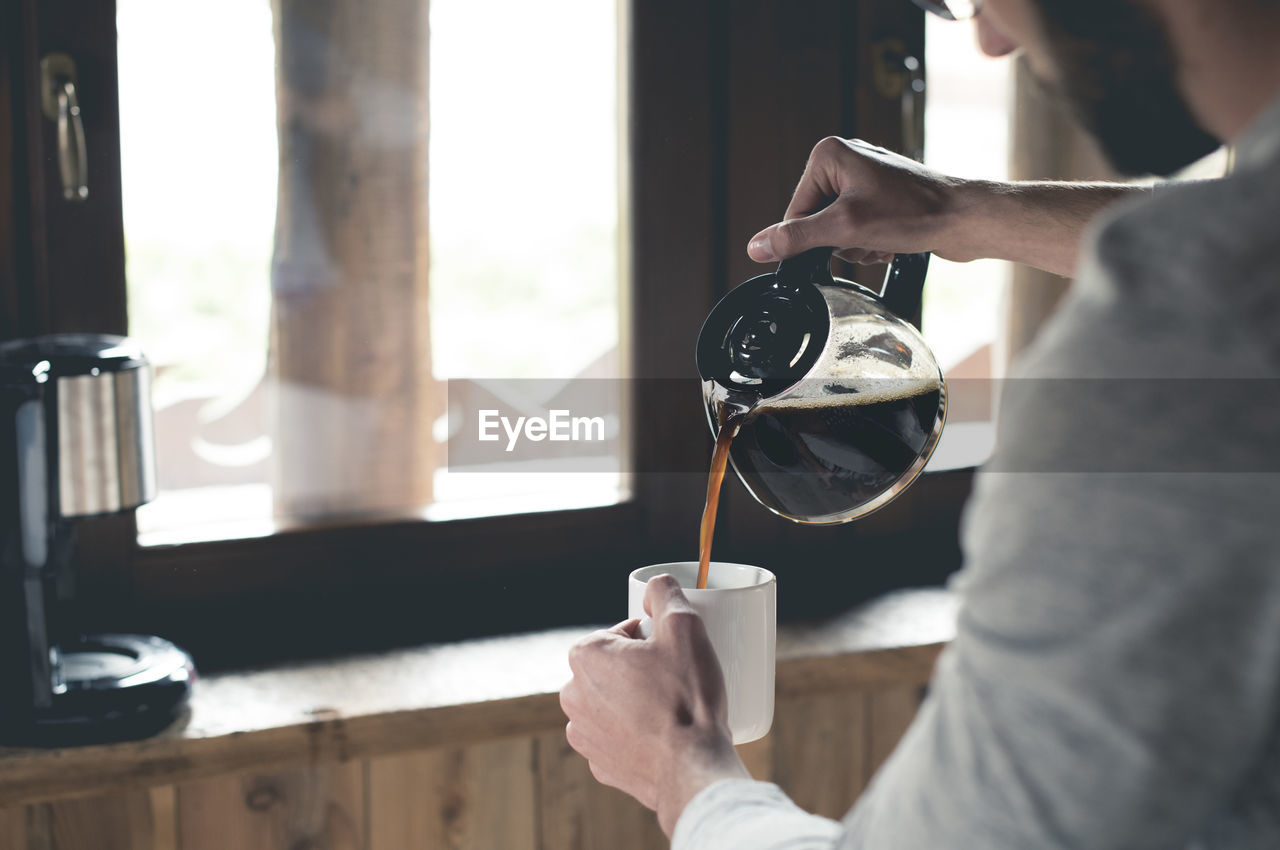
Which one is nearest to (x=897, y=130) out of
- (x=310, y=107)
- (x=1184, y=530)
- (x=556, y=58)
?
(x=556, y=58)

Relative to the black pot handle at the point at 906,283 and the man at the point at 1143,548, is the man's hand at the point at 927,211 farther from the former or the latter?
the man at the point at 1143,548

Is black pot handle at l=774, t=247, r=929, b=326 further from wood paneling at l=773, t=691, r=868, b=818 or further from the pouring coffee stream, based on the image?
wood paneling at l=773, t=691, r=868, b=818

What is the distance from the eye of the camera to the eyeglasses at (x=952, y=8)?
0.68 meters

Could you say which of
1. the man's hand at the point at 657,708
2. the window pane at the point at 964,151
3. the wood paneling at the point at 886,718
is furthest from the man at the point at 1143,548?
the window pane at the point at 964,151

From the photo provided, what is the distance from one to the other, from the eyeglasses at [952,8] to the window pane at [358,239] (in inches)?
29.3

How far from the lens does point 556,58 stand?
55.7 inches

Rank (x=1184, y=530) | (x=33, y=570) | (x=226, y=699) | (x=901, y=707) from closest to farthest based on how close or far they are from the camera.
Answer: (x=1184, y=530) < (x=33, y=570) < (x=226, y=699) < (x=901, y=707)

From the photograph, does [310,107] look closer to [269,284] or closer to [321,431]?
[269,284]

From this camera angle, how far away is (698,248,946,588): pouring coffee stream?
788mm

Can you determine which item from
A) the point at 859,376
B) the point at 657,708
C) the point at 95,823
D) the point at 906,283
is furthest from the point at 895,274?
the point at 95,823

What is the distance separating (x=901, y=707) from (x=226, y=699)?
0.81m

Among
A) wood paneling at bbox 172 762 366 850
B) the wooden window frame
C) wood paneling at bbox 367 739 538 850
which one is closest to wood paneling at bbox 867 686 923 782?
the wooden window frame

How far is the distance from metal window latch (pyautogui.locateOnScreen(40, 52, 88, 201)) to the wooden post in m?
0.21

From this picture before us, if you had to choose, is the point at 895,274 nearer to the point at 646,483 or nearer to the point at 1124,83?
the point at 1124,83
